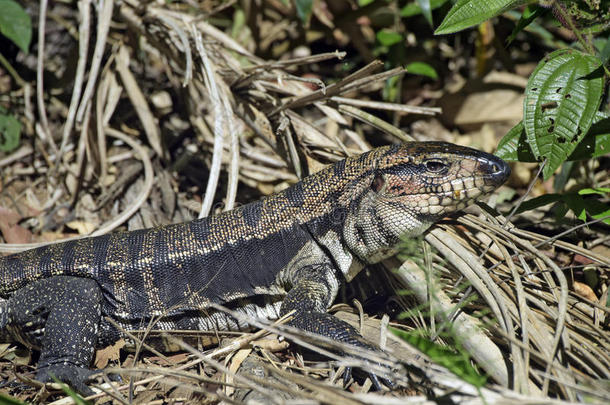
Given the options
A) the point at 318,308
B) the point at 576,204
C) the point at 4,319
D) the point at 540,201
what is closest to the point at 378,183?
the point at 318,308

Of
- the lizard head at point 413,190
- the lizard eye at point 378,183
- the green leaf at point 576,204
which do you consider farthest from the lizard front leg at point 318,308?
the green leaf at point 576,204

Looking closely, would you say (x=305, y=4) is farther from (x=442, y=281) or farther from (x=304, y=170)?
(x=442, y=281)

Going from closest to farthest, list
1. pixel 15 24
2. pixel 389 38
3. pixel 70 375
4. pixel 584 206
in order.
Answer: pixel 70 375, pixel 584 206, pixel 15 24, pixel 389 38

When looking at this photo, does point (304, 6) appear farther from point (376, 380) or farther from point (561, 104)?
point (376, 380)

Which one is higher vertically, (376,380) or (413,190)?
(413,190)

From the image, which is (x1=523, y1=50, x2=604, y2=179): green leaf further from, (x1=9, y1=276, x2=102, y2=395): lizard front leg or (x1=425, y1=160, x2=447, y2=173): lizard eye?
(x1=9, y1=276, x2=102, y2=395): lizard front leg
